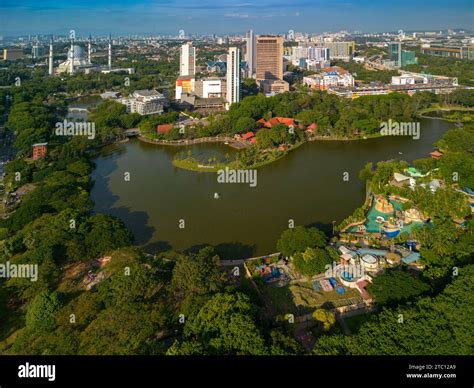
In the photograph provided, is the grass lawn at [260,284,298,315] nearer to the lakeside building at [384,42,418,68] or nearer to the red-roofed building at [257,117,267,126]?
the red-roofed building at [257,117,267,126]

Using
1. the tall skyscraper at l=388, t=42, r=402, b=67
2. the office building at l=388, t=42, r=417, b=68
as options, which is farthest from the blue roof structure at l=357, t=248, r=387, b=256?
the tall skyscraper at l=388, t=42, r=402, b=67

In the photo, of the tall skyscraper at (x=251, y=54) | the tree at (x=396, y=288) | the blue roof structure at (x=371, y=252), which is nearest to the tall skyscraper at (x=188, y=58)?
the tall skyscraper at (x=251, y=54)

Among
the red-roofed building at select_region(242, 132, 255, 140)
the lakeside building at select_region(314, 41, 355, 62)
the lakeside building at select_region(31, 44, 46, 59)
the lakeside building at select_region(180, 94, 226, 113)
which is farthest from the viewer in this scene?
the lakeside building at select_region(314, 41, 355, 62)

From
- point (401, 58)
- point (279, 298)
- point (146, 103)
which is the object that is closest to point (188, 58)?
point (146, 103)

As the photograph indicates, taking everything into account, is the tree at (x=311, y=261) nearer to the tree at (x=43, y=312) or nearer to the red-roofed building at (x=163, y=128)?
the tree at (x=43, y=312)

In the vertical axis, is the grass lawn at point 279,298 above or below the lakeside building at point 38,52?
below
